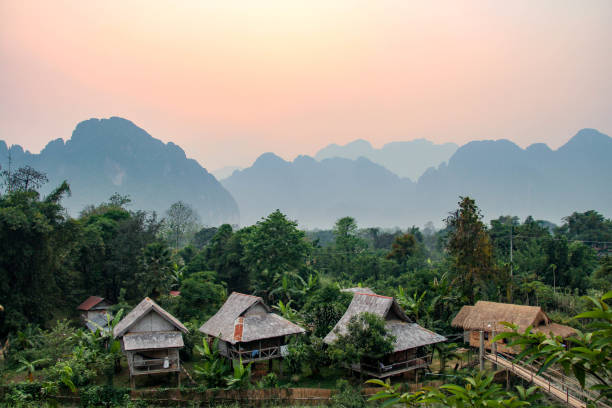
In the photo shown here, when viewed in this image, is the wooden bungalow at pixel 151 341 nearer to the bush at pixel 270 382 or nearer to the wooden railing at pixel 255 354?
the wooden railing at pixel 255 354

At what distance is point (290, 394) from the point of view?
1931cm

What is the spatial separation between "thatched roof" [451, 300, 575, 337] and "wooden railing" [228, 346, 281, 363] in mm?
9884

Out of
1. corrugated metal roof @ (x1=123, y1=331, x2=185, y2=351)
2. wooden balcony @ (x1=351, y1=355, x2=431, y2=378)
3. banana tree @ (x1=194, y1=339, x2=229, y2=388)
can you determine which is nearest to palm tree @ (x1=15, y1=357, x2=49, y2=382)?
corrugated metal roof @ (x1=123, y1=331, x2=185, y2=351)

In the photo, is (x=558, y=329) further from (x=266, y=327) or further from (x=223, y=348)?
(x=223, y=348)

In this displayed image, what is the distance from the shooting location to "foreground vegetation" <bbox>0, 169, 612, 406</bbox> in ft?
68.1

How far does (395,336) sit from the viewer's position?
2052 centimetres

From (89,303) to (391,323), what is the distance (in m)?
22.5

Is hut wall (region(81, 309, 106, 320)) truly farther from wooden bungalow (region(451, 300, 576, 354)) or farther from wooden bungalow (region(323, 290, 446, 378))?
wooden bungalow (region(451, 300, 576, 354))

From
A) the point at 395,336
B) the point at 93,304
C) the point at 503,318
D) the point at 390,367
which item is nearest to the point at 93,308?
the point at 93,304

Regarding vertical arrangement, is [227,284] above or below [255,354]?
above

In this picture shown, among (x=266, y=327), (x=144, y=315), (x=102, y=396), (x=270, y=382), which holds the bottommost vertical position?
(x=102, y=396)

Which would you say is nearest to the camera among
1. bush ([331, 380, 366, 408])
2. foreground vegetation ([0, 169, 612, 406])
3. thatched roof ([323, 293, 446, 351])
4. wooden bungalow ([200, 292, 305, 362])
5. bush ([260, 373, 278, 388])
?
bush ([331, 380, 366, 408])

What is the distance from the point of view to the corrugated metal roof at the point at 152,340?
20906 mm

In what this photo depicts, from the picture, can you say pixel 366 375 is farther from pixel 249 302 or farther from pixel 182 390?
pixel 182 390
